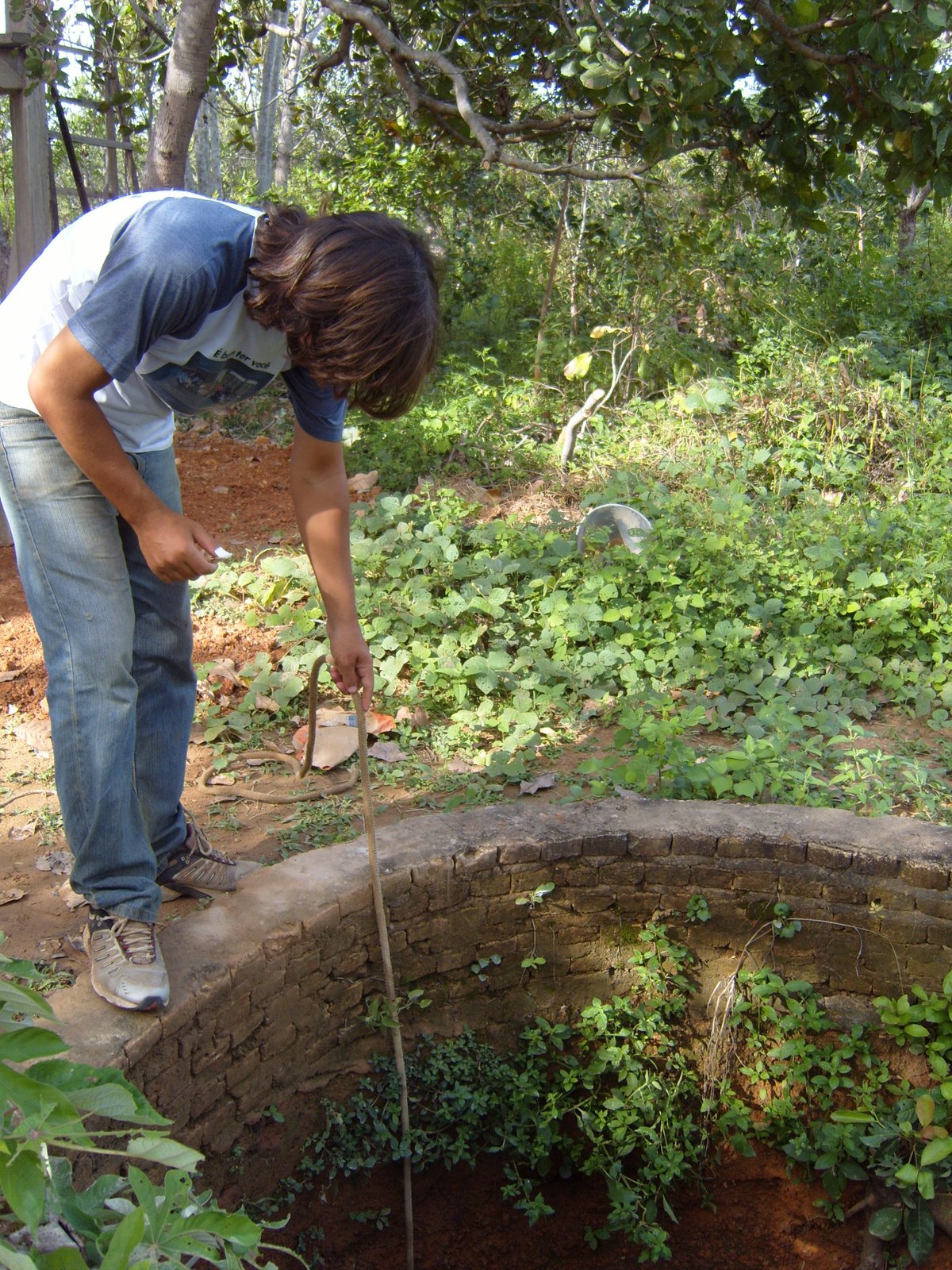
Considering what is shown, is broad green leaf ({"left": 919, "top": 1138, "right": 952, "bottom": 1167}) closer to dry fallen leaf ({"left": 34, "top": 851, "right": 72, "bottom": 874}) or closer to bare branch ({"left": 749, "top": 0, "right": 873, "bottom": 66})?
dry fallen leaf ({"left": 34, "top": 851, "right": 72, "bottom": 874})

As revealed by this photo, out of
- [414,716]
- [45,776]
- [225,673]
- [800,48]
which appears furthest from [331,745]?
[800,48]

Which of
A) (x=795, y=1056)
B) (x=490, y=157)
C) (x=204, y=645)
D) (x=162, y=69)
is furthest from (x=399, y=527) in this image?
(x=162, y=69)

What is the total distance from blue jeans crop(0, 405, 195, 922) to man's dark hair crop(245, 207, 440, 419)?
0.46 meters

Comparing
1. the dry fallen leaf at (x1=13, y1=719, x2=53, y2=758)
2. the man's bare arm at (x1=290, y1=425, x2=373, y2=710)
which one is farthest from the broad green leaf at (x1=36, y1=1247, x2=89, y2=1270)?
the dry fallen leaf at (x1=13, y1=719, x2=53, y2=758)

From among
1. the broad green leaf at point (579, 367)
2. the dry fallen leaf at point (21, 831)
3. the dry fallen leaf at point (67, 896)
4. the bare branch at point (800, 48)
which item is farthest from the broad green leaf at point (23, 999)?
the broad green leaf at point (579, 367)

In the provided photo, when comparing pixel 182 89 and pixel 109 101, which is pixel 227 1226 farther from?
pixel 109 101

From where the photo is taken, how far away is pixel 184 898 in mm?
2451

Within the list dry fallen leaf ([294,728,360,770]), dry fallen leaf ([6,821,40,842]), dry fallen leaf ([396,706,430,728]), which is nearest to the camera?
dry fallen leaf ([6,821,40,842])

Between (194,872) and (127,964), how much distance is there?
459mm

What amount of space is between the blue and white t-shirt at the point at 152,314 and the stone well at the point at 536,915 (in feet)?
3.43

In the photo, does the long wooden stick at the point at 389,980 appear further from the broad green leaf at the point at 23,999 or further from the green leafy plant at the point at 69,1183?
the broad green leaf at the point at 23,999

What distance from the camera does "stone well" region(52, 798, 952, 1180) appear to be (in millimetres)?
2287

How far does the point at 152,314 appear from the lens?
1674mm

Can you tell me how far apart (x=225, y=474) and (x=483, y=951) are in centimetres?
408
